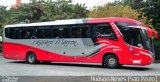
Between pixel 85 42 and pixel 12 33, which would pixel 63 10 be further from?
pixel 85 42

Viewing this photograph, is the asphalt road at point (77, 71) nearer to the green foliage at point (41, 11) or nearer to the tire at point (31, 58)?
the tire at point (31, 58)

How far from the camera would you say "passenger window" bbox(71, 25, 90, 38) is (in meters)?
23.2

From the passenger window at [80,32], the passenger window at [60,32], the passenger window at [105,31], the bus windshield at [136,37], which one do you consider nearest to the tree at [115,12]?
the passenger window at [60,32]

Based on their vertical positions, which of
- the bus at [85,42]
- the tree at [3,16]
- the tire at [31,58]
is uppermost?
the tree at [3,16]

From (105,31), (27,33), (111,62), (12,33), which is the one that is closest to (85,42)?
(105,31)

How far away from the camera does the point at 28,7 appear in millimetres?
48469

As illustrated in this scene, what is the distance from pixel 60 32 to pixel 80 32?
5.92 ft

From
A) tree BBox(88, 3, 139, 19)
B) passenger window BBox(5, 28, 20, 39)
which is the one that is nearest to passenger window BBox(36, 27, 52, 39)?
passenger window BBox(5, 28, 20, 39)

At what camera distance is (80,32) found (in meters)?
→ 23.6

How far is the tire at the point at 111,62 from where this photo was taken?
72.2ft

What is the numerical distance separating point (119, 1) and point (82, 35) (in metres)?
25.6

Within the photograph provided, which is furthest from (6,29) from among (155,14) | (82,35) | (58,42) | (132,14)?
(155,14)

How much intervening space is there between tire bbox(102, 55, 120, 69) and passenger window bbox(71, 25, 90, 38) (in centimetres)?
189

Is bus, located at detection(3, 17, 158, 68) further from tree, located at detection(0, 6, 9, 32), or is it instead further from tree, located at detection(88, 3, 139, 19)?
tree, located at detection(0, 6, 9, 32)
